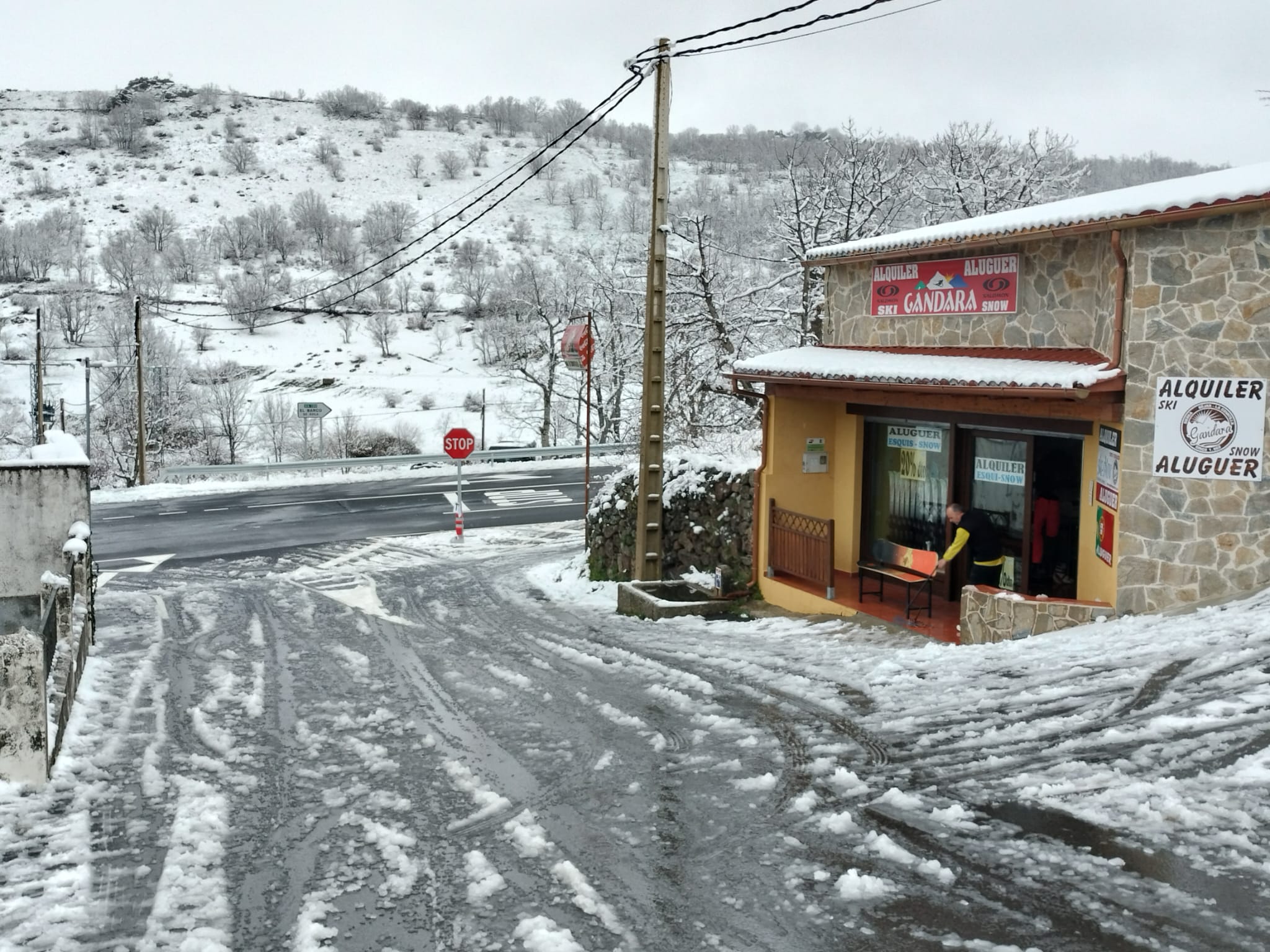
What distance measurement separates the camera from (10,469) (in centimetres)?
1335

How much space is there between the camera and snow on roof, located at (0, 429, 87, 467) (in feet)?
44.0

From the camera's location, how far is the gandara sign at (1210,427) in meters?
9.48

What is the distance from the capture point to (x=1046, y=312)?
11.9 meters

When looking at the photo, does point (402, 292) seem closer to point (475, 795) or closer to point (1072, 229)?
point (1072, 229)

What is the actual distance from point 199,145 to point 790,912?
105m

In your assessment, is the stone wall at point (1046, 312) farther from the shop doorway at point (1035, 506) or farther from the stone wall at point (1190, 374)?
the shop doorway at point (1035, 506)

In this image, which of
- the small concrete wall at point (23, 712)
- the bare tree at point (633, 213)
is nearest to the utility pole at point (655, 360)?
the small concrete wall at point (23, 712)

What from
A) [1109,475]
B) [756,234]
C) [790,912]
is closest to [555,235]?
[756,234]

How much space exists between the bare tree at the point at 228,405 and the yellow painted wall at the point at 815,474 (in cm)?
3331

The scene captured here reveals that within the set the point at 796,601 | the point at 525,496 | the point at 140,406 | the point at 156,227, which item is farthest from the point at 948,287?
the point at 156,227

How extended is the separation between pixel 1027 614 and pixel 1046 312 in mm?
3558

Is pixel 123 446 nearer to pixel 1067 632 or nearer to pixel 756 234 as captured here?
pixel 756 234

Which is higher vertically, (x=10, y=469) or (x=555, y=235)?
(x=555, y=235)

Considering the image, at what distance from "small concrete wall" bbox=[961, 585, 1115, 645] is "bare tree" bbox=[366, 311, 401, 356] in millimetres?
50132
